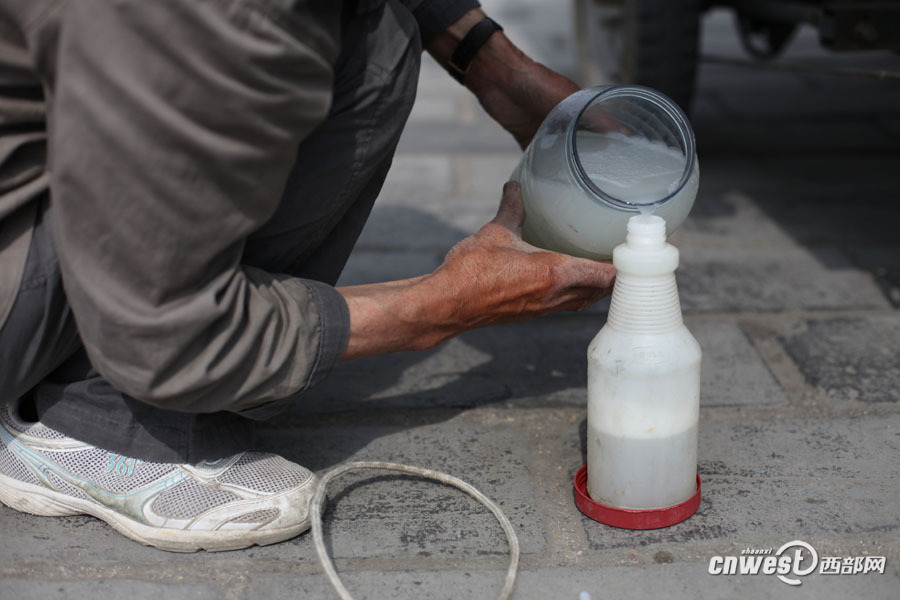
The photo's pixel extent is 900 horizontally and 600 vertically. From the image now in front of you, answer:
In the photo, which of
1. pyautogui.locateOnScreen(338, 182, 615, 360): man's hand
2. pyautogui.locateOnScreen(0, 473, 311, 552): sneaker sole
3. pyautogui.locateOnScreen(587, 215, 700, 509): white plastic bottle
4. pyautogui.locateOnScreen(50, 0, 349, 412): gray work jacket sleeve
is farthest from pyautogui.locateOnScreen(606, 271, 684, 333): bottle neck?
pyautogui.locateOnScreen(0, 473, 311, 552): sneaker sole

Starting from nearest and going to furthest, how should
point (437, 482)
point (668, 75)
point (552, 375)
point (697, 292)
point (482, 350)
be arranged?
point (437, 482) → point (552, 375) → point (482, 350) → point (697, 292) → point (668, 75)

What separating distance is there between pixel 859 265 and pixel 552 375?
95cm

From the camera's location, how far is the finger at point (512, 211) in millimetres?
1445

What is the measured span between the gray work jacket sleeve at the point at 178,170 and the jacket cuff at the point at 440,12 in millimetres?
632

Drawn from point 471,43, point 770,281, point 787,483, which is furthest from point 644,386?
point 770,281

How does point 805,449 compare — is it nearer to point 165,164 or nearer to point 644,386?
point 644,386

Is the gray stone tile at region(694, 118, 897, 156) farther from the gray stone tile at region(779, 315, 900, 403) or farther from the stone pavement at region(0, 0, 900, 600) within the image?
the gray stone tile at region(779, 315, 900, 403)

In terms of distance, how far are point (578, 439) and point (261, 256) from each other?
64cm

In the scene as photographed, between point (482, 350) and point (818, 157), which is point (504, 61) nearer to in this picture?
point (482, 350)

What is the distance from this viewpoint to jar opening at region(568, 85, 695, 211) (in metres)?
1.33

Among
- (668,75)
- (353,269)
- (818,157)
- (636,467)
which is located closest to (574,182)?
(636,467)

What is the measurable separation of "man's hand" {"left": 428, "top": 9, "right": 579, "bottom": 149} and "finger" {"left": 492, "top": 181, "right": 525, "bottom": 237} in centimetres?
30

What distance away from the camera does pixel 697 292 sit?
2.23m

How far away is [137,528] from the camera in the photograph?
1380mm
